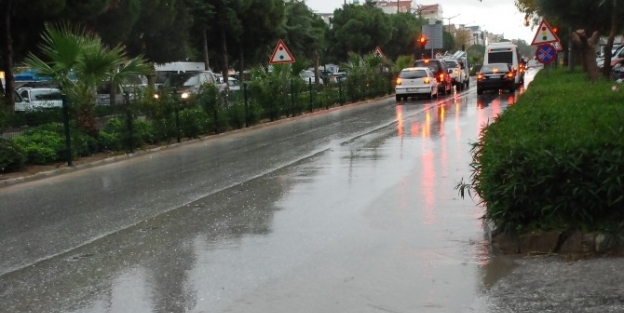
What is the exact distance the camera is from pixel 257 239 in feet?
29.1

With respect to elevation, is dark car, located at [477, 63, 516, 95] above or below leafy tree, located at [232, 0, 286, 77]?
below

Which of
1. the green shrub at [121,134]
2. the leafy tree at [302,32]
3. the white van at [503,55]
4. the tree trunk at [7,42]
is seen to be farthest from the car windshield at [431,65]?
the green shrub at [121,134]

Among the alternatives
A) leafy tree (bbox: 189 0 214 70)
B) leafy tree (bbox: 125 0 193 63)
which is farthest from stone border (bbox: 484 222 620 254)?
leafy tree (bbox: 189 0 214 70)

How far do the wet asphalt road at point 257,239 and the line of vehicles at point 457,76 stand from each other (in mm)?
21942

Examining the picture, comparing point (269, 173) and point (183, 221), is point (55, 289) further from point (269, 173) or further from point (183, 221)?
point (269, 173)

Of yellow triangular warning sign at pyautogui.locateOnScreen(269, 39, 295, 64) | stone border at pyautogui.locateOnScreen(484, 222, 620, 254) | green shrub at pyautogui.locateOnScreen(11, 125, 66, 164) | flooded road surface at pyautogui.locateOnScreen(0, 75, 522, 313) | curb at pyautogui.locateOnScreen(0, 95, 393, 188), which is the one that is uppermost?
yellow triangular warning sign at pyautogui.locateOnScreen(269, 39, 295, 64)

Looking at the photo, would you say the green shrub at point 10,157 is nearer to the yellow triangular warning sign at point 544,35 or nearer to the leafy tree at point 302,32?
the yellow triangular warning sign at point 544,35

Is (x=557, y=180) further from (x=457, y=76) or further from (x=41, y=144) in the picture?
(x=457, y=76)

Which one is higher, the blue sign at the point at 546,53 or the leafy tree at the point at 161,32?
the leafy tree at the point at 161,32

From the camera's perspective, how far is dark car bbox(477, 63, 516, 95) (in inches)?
1682

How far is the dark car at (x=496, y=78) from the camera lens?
140ft

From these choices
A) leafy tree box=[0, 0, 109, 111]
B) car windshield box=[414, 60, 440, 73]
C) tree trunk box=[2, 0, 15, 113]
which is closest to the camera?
tree trunk box=[2, 0, 15, 113]

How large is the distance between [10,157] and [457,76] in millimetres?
37992

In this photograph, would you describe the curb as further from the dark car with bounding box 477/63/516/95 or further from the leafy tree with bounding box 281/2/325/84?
the leafy tree with bounding box 281/2/325/84
